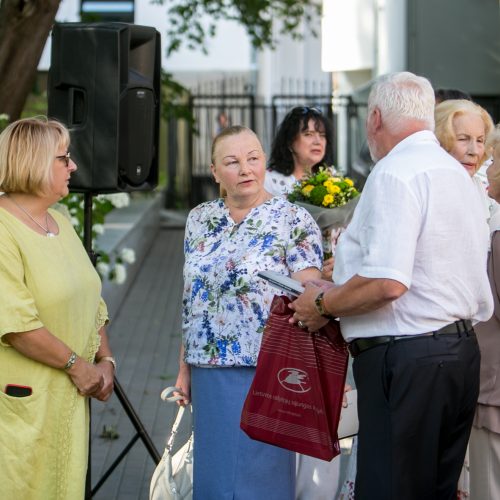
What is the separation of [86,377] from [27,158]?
904 millimetres

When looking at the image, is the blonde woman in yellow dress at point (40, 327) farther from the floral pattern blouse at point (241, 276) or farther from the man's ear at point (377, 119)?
the man's ear at point (377, 119)

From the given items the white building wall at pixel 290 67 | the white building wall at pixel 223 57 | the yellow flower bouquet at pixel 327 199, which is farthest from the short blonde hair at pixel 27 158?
the white building wall at pixel 223 57

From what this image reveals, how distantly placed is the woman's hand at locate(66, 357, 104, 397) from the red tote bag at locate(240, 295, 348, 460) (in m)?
0.65

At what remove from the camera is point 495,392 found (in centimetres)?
421

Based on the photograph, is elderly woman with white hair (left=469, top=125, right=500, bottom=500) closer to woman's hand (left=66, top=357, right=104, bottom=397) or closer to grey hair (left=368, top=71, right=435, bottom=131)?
grey hair (left=368, top=71, right=435, bottom=131)

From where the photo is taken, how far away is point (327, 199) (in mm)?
5406

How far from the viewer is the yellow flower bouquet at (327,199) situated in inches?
212

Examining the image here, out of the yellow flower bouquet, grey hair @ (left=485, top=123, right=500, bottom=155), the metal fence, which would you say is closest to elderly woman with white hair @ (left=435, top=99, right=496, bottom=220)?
grey hair @ (left=485, top=123, right=500, bottom=155)

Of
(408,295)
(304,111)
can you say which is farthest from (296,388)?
(304,111)

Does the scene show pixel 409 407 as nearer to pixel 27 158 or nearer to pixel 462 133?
pixel 462 133

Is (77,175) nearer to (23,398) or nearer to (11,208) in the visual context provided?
(11,208)

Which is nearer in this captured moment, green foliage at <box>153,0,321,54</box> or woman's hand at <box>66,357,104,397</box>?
woman's hand at <box>66,357,104,397</box>

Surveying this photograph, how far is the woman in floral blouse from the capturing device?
4.42 meters

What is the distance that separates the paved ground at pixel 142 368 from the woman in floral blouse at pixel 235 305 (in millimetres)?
1740
